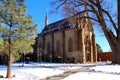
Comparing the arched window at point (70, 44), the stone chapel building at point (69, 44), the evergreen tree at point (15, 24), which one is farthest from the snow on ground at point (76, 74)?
the arched window at point (70, 44)

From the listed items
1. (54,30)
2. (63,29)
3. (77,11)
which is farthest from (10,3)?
(54,30)

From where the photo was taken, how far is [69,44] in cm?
6141

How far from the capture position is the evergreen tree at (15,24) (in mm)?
19297

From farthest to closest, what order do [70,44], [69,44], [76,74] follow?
1. [69,44]
2. [70,44]
3. [76,74]

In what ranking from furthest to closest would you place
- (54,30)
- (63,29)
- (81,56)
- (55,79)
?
(54,30) < (63,29) < (81,56) < (55,79)

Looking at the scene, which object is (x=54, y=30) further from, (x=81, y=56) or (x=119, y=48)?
(x=119, y=48)

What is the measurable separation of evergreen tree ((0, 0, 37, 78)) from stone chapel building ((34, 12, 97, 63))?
109 feet

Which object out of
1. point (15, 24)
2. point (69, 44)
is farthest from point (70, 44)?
point (15, 24)

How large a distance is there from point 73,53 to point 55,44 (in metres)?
10.1

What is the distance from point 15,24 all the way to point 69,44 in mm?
42175

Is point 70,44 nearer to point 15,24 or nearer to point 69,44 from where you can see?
point 69,44

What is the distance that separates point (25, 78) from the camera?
17.8 m

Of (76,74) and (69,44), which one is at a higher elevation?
(69,44)

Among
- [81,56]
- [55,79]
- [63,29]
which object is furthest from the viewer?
[63,29]
